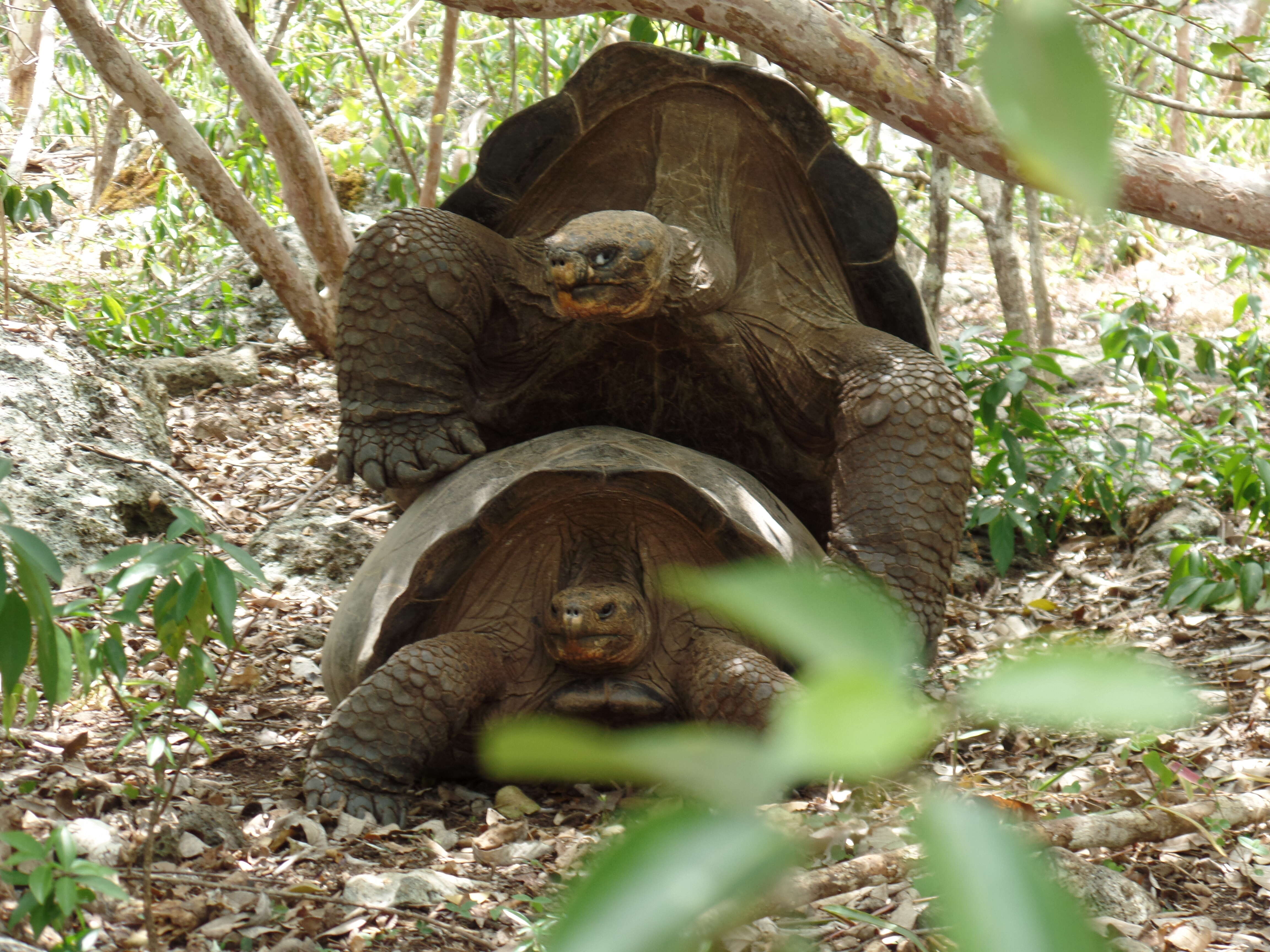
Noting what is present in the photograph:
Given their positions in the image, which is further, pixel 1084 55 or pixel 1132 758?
pixel 1132 758

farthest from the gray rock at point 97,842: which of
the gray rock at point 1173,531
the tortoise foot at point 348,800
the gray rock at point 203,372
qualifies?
the gray rock at point 203,372

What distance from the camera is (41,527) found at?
12.2 feet

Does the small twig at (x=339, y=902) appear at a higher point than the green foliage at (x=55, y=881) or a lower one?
lower

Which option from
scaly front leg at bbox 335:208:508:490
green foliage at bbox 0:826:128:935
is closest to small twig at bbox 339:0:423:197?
scaly front leg at bbox 335:208:508:490

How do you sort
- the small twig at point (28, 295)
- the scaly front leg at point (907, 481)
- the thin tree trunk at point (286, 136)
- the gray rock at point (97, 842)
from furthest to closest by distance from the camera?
the thin tree trunk at point (286, 136)
the small twig at point (28, 295)
the scaly front leg at point (907, 481)
the gray rock at point (97, 842)

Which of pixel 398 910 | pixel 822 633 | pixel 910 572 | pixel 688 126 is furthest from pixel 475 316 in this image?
pixel 822 633

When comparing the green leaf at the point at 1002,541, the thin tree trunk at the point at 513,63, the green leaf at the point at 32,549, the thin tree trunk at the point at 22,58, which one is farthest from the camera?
the thin tree trunk at the point at 22,58

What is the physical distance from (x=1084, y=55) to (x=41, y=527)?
3967 millimetres

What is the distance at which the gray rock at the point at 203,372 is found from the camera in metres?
5.99

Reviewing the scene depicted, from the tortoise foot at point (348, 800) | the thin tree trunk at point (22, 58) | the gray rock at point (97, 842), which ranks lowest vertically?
the tortoise foot at point (348, 800)

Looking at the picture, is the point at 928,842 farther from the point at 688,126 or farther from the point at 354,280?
the point at 688,126

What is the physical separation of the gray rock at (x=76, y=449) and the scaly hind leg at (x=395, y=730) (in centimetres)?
136

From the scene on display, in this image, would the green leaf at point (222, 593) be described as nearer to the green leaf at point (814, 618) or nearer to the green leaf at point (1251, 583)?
the green leaf at point (814, 618)

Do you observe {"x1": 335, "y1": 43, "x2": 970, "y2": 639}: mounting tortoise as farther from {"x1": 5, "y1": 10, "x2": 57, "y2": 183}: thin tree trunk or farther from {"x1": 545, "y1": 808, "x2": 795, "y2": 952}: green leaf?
{"x1": 5, "y1": 10, "x2": 57, "y2": 183}: thin tree trunk
